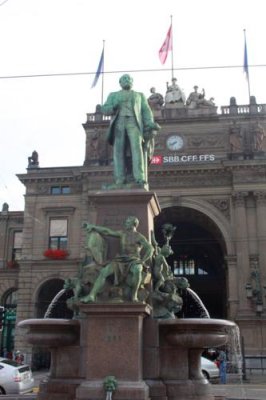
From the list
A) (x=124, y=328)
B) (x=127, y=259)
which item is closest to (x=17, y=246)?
(x=127, y=259)

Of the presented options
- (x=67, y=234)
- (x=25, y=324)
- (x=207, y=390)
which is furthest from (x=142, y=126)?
(x=67, y=234)

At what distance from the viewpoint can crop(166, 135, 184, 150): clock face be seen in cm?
4344

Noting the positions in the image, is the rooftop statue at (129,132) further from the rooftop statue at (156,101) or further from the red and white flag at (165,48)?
the rooftop statue at (156,101)

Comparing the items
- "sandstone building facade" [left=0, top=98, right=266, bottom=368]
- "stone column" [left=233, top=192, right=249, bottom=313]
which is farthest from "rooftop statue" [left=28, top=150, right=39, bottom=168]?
"stone column" [left=233, top=192, right=249, bottom=313]

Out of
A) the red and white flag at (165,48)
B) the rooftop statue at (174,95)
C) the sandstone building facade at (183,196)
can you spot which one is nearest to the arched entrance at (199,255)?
the sandstone building facade at (183,196)

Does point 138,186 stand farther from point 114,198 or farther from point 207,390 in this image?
point 207,390

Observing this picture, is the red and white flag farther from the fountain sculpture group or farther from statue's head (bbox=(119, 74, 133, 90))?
the fountain sculpture group

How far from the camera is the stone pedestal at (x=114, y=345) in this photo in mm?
10922

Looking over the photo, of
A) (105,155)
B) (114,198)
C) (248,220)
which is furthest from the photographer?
(105,155)

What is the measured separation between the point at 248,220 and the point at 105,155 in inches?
493

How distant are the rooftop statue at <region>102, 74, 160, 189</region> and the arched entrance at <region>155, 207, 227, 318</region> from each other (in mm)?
29724

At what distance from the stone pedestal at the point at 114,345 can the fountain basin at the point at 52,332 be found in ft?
2.20

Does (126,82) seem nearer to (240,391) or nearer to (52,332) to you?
(52,332)

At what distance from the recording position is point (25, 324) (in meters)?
12.0
